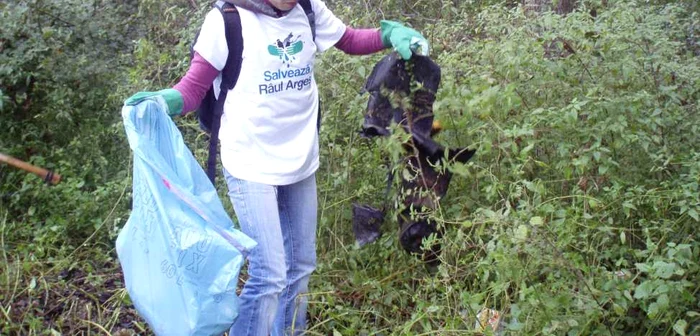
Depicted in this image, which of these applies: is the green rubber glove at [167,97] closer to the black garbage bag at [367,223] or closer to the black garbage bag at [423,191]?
the black garbage bag at [423,191]

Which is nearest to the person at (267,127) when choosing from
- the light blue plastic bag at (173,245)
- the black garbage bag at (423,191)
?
the light blue plastic bag at (173,245)

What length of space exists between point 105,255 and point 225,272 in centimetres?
193

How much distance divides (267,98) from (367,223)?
3.06 feet

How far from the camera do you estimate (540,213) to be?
3508 mm

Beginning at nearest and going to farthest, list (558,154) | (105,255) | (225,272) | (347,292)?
(225,272) < (558,154) < (347,292) < (105,255)

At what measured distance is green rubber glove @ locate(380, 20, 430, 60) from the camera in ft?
11.9

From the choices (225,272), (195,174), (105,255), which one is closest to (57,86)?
(105,255)

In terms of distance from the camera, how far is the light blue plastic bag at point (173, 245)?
3.21 metres

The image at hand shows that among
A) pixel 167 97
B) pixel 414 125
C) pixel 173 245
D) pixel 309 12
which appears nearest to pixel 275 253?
pixel 173 245

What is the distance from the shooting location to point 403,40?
3623 mm

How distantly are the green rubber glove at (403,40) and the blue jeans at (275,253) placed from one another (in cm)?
65

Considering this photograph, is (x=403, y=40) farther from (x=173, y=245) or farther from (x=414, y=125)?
(x=173, y=245)

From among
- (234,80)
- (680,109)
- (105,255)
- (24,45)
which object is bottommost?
(105,255)

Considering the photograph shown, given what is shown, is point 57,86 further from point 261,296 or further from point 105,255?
point 261,296
